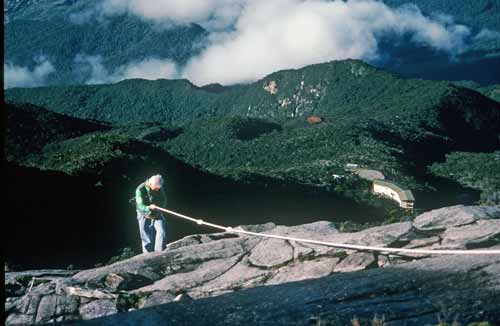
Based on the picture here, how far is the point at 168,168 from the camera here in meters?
73.2

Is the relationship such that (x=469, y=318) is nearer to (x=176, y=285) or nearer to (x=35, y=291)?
(x=176, y=285)

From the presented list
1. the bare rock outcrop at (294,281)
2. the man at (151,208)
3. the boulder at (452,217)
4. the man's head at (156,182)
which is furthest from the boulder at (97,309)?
the boulder at (452,217)

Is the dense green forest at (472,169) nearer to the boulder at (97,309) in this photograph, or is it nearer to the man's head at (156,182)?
the man's head at (156,182)

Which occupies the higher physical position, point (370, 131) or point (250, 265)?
point (370, 131)

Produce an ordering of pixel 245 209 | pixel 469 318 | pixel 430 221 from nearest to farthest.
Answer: pixel 469 318 → pixel 430 221 → pixel 245 209

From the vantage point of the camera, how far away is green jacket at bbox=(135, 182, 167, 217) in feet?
48.2

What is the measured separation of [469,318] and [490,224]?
17.1 feet

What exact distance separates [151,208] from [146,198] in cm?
59

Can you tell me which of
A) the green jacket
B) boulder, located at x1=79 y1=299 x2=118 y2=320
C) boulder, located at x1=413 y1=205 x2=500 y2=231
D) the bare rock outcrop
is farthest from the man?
boulder, located at x1=413 y1=205 x2=500 y2=231

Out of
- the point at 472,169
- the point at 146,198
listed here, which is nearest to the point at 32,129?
the point at 472,169

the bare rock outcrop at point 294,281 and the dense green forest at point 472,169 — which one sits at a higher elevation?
the dense green forest at point 472,169

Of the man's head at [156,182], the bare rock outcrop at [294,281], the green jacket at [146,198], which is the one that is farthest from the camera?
the green jacket at [146,198]

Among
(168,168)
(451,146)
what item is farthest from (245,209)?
(451,146)

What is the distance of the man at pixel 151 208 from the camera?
574 inches
